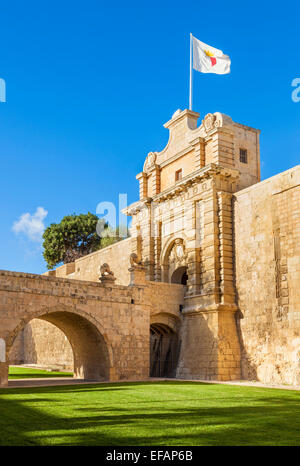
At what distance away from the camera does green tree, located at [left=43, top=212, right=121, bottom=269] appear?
146 feet

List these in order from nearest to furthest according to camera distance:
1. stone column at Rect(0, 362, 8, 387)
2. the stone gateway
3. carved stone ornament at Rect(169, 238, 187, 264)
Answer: stone column at Rect(0, 362, 8, 387), the stone gateway, carved stone ornament at Rect(169, 238, 187, 264)

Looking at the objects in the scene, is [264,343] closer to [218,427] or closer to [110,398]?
[110,398]

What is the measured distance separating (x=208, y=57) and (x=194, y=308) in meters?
11.7

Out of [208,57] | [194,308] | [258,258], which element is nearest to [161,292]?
[194,308]

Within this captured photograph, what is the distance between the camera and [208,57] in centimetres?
2288

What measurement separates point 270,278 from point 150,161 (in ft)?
34.2

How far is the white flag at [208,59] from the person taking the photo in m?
22.7

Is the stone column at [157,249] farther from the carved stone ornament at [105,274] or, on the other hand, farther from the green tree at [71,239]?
the green tree at [71,239]

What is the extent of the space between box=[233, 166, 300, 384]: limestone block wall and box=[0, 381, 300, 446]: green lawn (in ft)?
12.2

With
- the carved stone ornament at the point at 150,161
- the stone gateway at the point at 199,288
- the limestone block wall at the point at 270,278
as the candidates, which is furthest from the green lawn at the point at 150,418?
the carved stone ornament at the point at 150,161

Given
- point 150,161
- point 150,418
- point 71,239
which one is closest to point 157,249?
point 150,161

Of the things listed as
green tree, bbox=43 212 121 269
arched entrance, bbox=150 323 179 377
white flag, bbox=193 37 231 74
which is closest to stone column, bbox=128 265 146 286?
arched entrance, bbox=150 323 179 377

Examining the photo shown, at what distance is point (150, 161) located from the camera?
83.8ft

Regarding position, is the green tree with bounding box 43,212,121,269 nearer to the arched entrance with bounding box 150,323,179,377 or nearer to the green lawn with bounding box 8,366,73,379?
the green lawn with bounding box 8,366,73,379
